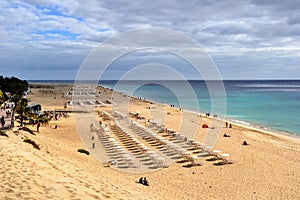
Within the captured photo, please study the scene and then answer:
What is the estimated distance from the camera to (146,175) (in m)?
13.4

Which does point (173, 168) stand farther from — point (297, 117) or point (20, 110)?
point (297, 117)

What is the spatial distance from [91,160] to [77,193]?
8573 mm

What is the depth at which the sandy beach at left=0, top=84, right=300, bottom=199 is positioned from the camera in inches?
266

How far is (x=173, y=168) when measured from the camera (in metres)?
14.6

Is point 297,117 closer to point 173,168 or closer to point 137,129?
point 137,129

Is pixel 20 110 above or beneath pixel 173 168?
above

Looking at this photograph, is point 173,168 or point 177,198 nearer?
point 177,198

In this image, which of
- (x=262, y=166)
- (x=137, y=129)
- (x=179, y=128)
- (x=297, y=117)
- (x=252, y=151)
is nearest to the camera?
(x=262, y=166)

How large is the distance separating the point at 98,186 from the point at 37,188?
1881mm

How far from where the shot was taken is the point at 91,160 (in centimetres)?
1496

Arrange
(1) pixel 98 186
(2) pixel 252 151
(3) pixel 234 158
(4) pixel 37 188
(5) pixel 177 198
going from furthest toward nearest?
(2) pixel 252 151 → (3) pixel 234 158 → (5) pixel 177 198 → (1) pixel 98 186 → (4) pixel 37 188

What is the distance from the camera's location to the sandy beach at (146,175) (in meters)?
6.75

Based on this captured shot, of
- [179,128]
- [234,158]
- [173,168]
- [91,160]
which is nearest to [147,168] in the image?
→ [173,168]

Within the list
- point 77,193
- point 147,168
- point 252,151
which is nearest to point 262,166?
point 252,151
